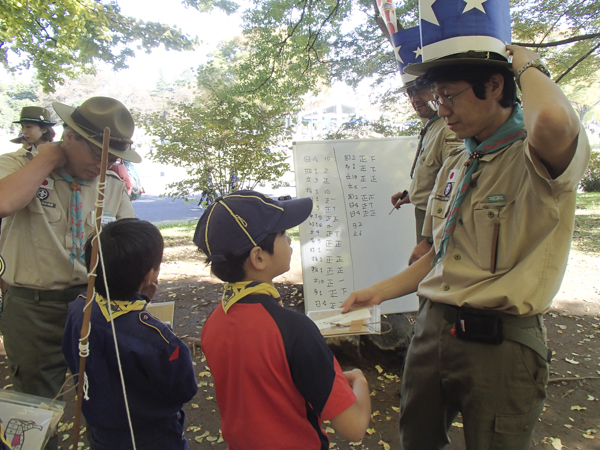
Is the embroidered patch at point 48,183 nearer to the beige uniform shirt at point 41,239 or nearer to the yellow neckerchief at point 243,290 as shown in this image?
the beige uniform shirt at point 41,239

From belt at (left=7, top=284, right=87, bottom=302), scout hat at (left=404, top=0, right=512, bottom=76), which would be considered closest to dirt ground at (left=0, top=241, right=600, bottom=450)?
belt at (left=7, top=284, right=87, bottom=302)

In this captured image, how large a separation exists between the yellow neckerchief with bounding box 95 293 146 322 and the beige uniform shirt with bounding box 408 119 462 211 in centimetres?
257

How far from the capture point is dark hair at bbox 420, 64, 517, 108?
143 cm

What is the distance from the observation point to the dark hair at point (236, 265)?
4.47 feet

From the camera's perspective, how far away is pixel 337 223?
434 cm

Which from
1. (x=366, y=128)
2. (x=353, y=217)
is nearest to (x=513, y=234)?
(x=353, y=217)

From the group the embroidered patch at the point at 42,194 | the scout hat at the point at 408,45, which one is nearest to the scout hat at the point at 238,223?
the embroidered patch at the point at 42,194

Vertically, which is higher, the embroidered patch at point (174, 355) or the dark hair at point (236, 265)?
the dark hair at point (236, 265)

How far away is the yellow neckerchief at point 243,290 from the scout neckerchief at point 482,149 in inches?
28.5

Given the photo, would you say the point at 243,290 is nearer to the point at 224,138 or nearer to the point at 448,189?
the point at 448,189

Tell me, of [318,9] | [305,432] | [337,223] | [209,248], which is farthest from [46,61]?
[305,432]

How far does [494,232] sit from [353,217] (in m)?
2.96

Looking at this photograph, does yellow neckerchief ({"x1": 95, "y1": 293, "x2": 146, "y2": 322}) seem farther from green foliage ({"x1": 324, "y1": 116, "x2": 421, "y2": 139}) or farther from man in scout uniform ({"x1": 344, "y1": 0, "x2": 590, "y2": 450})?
green foliage ({"x1": 324, "y1": 116, "x2": 421, "y2": 139})

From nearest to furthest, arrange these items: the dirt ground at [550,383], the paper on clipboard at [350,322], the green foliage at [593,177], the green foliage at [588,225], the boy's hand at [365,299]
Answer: the paper on clipboard at [350,322]
the boy's hand at [365,299]
the dirt ground at [550,383]
the green foliage at [588,225]
the green foliage at [593,177]
